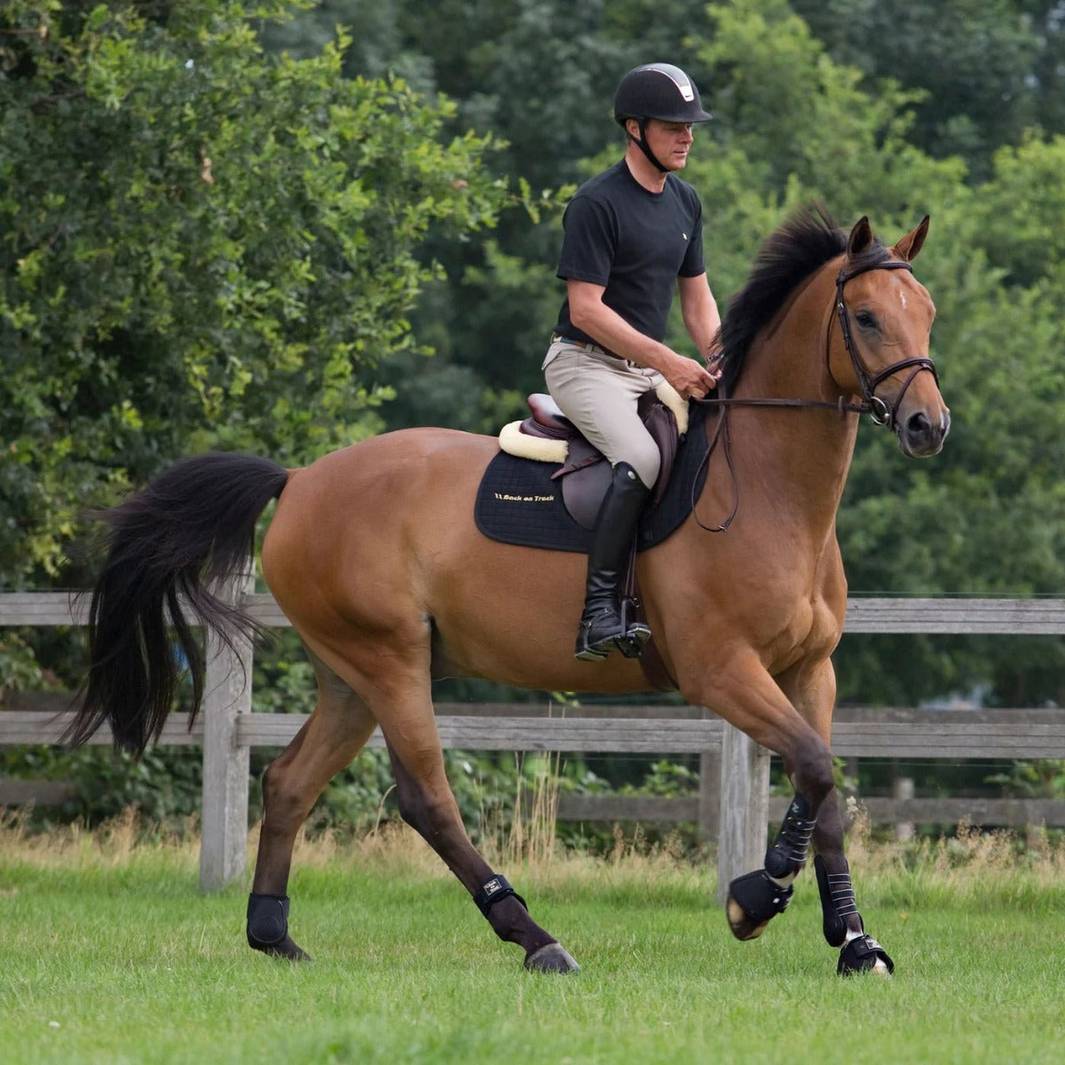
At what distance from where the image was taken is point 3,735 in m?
10.2

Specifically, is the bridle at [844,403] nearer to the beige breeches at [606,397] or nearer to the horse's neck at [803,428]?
the horse's neck at [803,428]

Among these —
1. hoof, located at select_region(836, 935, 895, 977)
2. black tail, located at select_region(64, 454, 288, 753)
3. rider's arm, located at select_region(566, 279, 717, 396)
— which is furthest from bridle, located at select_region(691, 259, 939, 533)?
black tail, located at select_region(64, 454, 288, 753)

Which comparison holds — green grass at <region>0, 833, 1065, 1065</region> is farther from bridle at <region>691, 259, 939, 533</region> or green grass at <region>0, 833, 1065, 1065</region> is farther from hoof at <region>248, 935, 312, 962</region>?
bridle at <region>691, 259, 939, 533</region>

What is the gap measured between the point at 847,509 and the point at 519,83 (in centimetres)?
923

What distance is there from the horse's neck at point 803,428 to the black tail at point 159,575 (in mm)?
2237

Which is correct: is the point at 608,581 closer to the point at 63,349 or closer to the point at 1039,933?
the point at 1039,933

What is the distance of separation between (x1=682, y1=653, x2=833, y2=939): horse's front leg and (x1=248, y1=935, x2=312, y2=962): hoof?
173 centimetres

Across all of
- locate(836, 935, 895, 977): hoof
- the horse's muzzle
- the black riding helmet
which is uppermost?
the black riding helmet

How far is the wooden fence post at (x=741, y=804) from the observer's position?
8.88 meters

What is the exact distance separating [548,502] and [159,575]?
5.96ft

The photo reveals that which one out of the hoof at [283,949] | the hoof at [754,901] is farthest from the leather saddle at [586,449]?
the hoof at [283,949]

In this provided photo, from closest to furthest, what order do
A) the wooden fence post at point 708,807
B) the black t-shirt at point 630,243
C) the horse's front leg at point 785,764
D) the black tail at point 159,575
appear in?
1. the horse's front leg at point 785,764
2. the black t-shirt at point 630,243
3. the black tail at point 159,575
4. the wooden fence post at point 708,807

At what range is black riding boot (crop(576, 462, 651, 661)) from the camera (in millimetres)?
6625

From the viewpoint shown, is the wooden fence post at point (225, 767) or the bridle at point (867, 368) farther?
the wooden fence post at point (225, 767)
